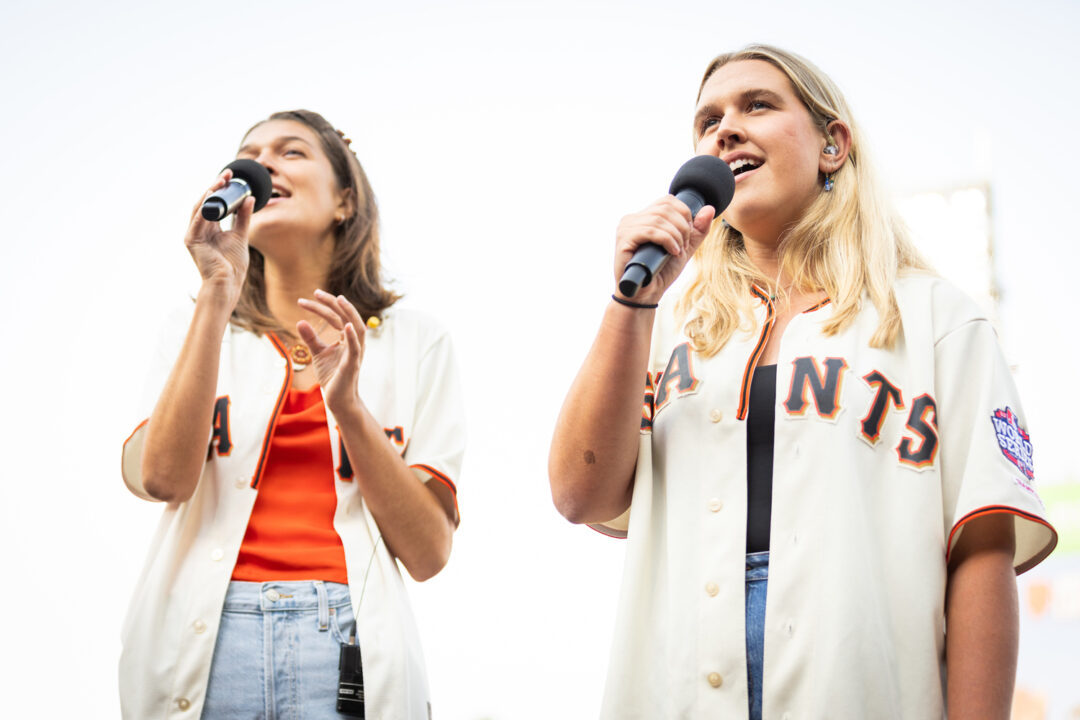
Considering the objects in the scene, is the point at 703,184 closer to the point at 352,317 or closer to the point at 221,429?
the point at 352,317

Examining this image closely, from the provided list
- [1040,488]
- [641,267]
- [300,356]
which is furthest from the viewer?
[1040,488]

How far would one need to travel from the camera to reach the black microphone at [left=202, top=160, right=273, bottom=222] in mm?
1638

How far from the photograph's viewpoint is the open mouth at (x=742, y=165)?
150 centimetres

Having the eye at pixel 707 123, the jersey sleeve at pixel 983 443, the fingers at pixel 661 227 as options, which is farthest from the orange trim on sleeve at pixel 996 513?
the eye at pixel 707 123

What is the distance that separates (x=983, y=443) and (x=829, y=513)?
0.72 feet

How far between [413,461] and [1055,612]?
7.20m

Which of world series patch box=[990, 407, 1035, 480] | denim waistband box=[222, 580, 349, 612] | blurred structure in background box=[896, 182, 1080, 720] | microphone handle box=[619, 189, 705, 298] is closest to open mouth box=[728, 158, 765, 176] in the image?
microphone handle box=[619, 189, 705, 298]

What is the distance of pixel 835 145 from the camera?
161 cm

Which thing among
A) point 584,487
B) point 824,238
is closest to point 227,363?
point 584,487

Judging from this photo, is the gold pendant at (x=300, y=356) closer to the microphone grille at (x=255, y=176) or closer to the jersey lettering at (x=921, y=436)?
the microphone grille at (x=255, y=176)

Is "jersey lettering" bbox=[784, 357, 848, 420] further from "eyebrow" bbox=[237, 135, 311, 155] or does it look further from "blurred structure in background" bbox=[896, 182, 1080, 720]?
"blurred structure in background" bbox=[896, 182, 1080, 720]

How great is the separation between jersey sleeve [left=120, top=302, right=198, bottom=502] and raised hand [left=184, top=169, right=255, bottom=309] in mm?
152

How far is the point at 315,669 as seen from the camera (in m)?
1.52

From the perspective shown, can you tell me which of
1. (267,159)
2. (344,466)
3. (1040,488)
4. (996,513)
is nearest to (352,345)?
(344,466)
